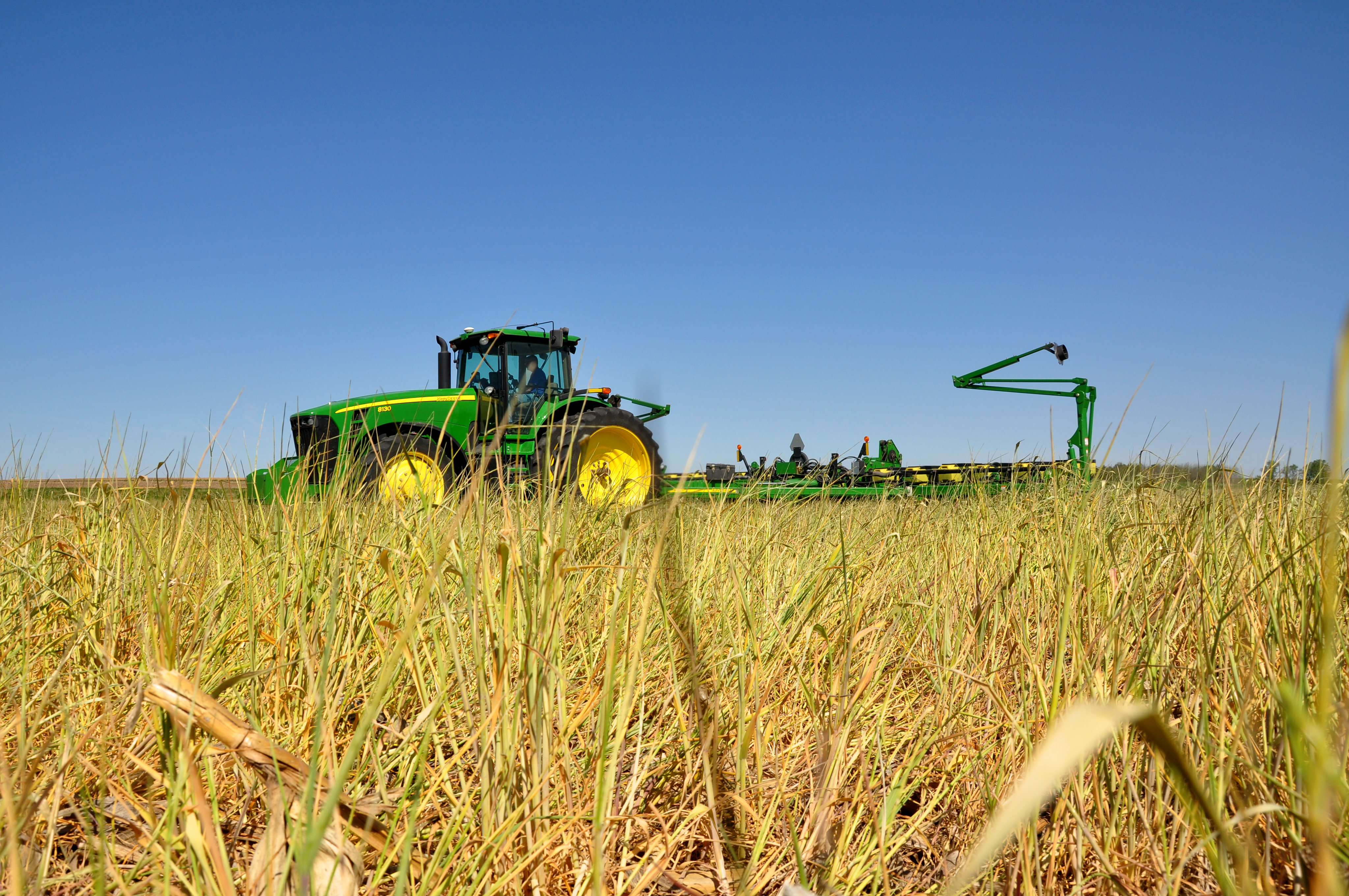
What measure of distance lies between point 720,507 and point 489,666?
117 centimetres

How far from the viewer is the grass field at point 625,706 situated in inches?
37.7

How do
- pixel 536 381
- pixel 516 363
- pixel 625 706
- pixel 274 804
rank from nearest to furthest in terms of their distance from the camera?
pixel 274 804 → pixel 625 706 → pixel 536 381 → pixel 516 363

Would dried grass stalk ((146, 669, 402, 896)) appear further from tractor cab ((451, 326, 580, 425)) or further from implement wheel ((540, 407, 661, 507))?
tractor cab ((451, 326, 580, 425))

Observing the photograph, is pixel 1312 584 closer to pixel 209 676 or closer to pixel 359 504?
pixel 209 676

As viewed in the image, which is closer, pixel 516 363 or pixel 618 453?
pixel 516 363

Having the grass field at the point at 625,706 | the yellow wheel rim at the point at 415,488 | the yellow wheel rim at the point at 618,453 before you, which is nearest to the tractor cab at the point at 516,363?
the yellow wheel rim at the point at 618,453

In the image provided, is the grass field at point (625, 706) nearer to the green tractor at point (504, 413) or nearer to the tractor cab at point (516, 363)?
the green tractor at point (504, 413)

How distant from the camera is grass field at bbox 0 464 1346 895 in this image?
957mm

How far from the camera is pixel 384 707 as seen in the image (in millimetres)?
1499

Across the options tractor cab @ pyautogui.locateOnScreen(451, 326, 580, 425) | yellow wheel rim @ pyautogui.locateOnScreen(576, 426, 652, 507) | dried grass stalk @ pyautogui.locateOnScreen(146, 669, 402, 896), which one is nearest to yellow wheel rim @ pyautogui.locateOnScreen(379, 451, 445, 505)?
dried grass stalk @ pyautogui.locateOnScreen(146, 669, 402, 896)

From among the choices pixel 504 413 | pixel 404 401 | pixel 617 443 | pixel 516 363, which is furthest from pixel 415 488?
pixel 617 443

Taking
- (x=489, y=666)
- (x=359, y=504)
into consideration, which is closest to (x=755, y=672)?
(x=489, y=666)

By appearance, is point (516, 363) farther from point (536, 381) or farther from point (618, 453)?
point (618, 453)

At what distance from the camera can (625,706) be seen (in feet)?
3.39
